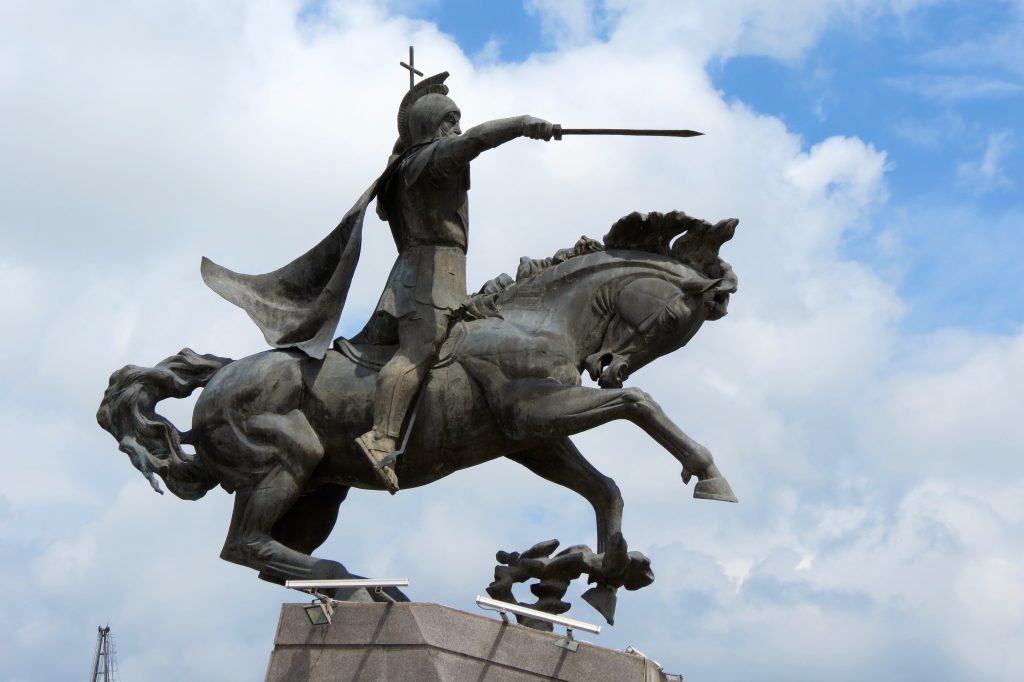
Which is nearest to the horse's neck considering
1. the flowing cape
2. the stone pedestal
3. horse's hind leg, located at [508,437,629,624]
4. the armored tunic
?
the armored tunic

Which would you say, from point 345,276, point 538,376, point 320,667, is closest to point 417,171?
point 345,276

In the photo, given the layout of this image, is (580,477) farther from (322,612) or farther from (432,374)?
(322,612)

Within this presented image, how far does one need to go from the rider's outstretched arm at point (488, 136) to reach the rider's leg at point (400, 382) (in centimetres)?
101

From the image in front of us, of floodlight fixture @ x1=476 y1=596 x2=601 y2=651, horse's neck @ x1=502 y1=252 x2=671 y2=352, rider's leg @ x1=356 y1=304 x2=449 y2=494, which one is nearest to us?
floodlight fixture @ x1=476 y1=596 x2=601 y2=651

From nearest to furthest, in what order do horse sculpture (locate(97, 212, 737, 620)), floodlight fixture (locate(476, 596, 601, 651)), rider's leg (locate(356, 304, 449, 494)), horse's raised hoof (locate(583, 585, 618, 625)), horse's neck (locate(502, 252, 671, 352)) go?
floodlight fixture (locate(476, 596, 601, 651))
horse's raised hoof (locate(583, 585, 618, 625))
rider's leg (locate(356, 304, 449, 494))
horse sculpture (locate(97, 212, 737, 620))
horse's neck (locate(502, 252, 671, 352))

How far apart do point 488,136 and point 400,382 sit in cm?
167

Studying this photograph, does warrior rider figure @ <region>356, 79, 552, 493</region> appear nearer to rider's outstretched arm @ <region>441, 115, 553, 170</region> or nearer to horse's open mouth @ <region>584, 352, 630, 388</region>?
rider's outstretched arm @ <region>441, 115, 553, 170</region>

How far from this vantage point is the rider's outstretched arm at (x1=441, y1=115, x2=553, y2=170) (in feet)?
36.2

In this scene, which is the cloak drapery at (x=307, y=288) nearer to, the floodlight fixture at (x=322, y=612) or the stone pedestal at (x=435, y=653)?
the floodlight fixture at (x=322, y=612)

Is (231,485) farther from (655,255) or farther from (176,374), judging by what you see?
(655,255)

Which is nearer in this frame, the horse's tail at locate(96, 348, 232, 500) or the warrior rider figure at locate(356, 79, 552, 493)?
the warrior rider figure at locate(356, 79, 552, 493)

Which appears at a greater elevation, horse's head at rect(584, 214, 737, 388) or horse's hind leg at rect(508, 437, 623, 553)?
horse's head at rect(584, 214, 737, 388)

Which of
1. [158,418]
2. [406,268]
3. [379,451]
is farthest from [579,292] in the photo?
[158,418]

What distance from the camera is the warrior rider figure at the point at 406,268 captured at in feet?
36.7
